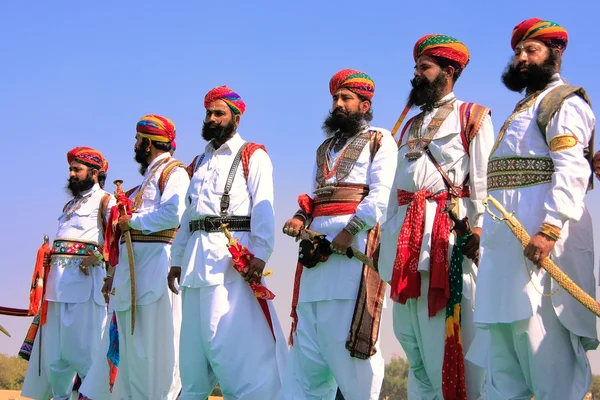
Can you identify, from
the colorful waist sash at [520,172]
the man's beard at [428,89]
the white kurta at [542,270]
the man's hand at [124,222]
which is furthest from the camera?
the man's hand at [124,222]

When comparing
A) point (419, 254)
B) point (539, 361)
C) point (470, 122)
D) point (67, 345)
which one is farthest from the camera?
point (67, 345)

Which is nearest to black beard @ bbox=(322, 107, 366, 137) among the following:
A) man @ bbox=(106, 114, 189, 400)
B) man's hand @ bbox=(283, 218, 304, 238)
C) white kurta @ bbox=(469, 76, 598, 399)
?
man's hand @ bbox=(283, 218, 304, 238)

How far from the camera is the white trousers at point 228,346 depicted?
689 centimetres

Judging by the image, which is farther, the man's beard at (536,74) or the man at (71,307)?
the man at (71,307)

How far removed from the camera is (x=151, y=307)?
8133 mm

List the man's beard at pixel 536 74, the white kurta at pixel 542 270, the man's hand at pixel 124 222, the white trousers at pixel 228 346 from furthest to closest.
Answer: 1. the man's hand at pixel 124 222
2. the white trousers at pixel 228 346
3. the man's beard at pixel 536 74
4. the white kurta at pixel 542 270

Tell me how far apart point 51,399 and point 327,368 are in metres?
5.51

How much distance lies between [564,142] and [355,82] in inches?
86.5

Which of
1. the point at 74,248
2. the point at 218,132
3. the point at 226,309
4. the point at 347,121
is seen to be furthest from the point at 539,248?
the point at 74,248

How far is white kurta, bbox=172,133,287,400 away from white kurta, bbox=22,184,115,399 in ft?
10.8

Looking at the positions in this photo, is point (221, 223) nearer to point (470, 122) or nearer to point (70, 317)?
point (470, 122)

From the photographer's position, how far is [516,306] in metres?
5.16

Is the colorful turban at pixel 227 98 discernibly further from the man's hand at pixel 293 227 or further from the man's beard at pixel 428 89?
the man's beard at pixel 428 89

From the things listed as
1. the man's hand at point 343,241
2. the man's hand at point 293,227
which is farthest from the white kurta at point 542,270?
the man's hand at point 293,227
